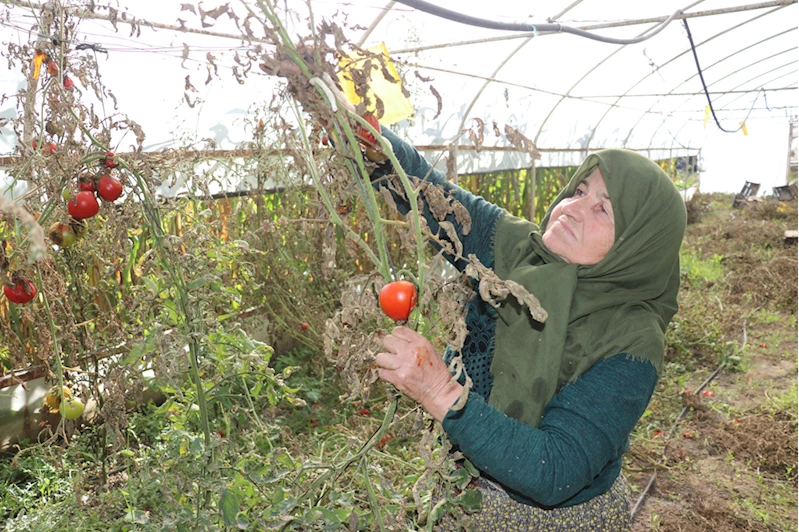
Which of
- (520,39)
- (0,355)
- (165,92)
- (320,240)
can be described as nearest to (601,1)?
(520,39)

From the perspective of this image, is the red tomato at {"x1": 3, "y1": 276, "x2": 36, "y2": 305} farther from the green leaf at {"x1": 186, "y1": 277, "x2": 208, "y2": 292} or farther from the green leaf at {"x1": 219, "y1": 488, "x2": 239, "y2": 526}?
the green leaf at {"x1": 219, "y1": 488, "x2": 239, "y2": 526}

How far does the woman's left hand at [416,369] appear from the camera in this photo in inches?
38.6

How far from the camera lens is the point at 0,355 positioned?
8.41 ft

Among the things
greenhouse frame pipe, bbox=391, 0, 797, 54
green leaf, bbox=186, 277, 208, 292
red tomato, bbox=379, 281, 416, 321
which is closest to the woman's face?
red tomato, bbox=379, 281, 416, 321

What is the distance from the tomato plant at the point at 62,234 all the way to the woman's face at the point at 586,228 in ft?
4.02

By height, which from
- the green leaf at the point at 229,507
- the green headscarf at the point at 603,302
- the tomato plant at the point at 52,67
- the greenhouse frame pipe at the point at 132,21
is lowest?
the green leaf at the point at 229,507

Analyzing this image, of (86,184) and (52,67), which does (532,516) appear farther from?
(52,67)

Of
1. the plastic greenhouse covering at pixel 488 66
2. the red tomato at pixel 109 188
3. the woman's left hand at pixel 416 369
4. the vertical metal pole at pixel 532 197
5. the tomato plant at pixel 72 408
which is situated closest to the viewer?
the woman's left hand at pixel 416 369

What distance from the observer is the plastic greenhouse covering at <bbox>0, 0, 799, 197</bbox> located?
6.47ft

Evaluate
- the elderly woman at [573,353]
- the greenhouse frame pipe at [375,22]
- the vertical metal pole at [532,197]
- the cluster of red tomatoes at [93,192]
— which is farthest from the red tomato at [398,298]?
the vertical metal pole at [532,197]

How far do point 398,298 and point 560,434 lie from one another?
48 cm

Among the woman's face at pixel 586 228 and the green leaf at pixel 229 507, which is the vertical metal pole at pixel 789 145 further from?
the green leaf at pixel 229 507

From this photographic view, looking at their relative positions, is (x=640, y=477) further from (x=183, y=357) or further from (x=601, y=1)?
(x=601, y=1)

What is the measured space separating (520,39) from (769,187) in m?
13.8
